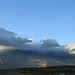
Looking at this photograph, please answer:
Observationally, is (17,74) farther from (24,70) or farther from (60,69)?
(60,69)

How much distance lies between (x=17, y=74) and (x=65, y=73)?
303 inches

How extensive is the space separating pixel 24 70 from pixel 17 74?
1821 millimetres

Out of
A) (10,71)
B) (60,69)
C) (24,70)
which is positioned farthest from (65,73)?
(10,71)

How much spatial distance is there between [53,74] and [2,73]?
27.9 ft

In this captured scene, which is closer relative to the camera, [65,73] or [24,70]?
[65,73]

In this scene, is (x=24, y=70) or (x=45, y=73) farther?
(x=24, y=70)

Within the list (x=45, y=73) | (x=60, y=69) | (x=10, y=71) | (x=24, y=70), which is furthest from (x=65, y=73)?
(x=10, y=71)

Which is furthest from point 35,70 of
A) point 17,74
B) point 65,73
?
point 65,73

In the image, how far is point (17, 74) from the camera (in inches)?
1035

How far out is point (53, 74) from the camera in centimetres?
2545

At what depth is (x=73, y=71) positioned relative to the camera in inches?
988

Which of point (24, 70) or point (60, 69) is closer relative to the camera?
point (60, 69)

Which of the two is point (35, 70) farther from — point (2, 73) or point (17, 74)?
point (2, 73)

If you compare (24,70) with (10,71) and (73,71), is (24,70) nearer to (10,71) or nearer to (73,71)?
(10,71)
